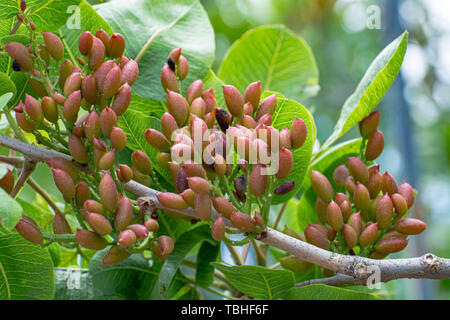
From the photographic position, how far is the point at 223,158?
52cm

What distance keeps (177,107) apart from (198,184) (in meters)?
0.11

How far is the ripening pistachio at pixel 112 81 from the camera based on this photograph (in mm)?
530

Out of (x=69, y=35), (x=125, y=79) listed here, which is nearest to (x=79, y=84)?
(x=125, y=79)

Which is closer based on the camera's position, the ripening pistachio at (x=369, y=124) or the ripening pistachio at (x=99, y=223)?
the ripening pistachio at (x=99, y=223)

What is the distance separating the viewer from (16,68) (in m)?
0.56

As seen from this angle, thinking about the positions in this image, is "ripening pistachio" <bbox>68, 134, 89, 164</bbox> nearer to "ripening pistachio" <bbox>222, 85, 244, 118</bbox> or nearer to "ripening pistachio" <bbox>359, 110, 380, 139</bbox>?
"ripening pistachio" <bbox>222, 85, 244, 118</bbox>

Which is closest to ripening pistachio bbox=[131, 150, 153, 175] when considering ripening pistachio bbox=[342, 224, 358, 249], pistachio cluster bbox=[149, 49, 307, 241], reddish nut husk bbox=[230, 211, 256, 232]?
pistachio cluster bbox=[149, 49, 307, 241]

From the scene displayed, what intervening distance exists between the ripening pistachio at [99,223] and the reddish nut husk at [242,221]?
0.39 feet

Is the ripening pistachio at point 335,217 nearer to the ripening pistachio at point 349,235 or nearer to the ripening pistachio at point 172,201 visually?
the ripening pistachio at point 349,235

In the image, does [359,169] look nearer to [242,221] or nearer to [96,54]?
[242,221]

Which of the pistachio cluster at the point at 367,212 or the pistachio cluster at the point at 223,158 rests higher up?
the pistachio cluster at the point at 223,158

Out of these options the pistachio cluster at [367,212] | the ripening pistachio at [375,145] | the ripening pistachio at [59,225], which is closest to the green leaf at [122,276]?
the ripening pistachio at [59,225]

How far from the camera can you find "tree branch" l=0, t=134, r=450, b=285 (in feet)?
1.70
